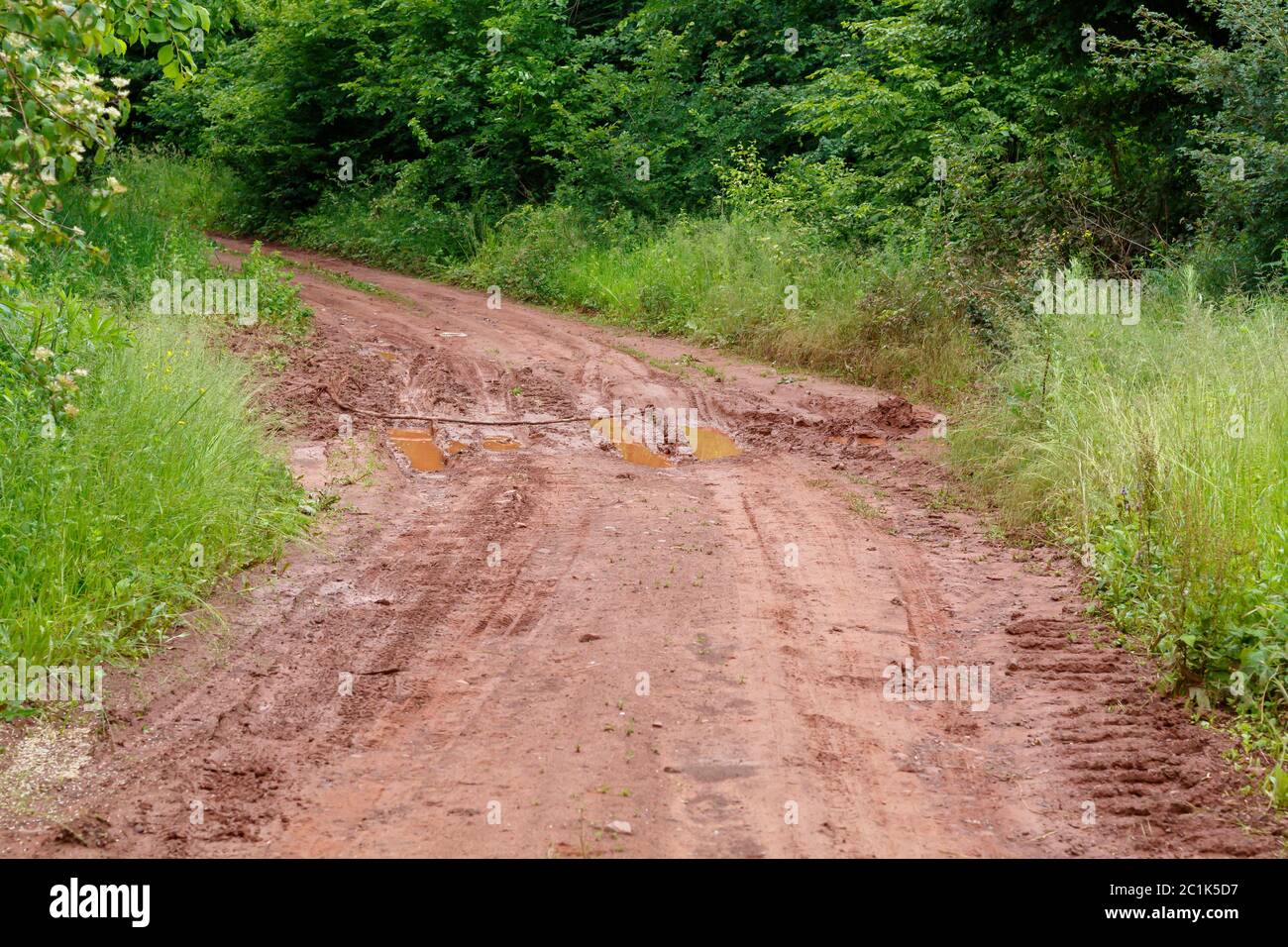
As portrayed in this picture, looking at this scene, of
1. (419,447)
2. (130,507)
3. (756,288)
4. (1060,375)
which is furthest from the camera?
(756,288)

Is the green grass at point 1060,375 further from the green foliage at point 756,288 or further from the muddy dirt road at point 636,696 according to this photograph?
the muddy dirt road at point 636,696

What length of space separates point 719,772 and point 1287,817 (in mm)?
2129

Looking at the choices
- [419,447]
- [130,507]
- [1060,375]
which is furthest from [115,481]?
[1060,375]

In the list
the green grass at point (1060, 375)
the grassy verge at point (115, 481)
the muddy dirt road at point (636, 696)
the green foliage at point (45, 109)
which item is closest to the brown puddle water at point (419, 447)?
A: the muddy dirt road at point (636, 696)

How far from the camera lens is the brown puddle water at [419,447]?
32.9 feet

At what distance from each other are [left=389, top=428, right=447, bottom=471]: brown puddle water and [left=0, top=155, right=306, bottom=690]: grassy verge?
53.1 inches

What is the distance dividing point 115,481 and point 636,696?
3.28 meters

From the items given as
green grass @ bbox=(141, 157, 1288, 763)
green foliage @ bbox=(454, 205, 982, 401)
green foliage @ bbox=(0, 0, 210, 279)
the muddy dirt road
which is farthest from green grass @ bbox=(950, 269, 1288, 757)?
green foliage @ bbox=(0, 0, 210, 279)

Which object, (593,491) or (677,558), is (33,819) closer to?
(677,558)

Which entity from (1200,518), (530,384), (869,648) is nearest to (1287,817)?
(1200,518)

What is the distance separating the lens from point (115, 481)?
651 centimetres

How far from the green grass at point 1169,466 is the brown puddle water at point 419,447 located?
4.51 metres

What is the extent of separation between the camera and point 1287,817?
4.36 meters

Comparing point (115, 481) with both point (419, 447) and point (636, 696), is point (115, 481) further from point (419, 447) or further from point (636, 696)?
point (419, 447)
